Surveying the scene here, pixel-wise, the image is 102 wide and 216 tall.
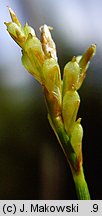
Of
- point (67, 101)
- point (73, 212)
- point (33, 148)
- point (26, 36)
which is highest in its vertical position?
point (26, 36)

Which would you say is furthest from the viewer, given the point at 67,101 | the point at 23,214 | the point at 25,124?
the point at 25,124

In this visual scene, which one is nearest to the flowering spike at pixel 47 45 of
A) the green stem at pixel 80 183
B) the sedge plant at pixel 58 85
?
the sedge plant at pixel 58 85

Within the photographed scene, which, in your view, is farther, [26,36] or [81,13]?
[81,13]

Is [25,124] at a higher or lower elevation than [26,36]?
lower

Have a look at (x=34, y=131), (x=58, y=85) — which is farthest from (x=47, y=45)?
(x=34, y=131)

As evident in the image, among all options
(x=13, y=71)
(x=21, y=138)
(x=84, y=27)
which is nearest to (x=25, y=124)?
(x=21, y=138)

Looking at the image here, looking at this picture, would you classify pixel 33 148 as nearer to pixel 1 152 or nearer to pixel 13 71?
pixel 1 152

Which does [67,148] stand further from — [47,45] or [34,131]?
[34,131]
